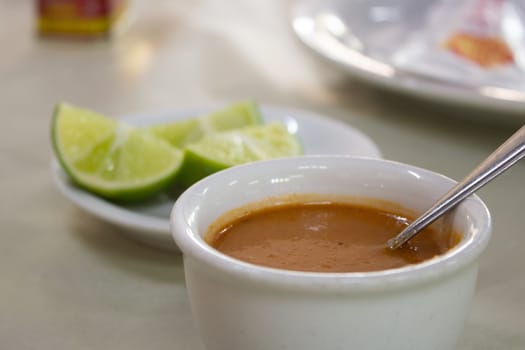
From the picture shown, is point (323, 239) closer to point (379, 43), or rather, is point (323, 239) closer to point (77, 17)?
point (379, 43)

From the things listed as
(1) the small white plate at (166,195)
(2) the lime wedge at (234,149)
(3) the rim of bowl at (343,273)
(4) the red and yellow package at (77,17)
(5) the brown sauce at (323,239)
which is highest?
(3) the rim of bowl at (343,273)

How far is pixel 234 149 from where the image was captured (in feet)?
3.29

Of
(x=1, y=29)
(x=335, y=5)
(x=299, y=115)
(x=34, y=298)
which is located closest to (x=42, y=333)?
(x=34, y=298)

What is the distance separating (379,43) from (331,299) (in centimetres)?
105

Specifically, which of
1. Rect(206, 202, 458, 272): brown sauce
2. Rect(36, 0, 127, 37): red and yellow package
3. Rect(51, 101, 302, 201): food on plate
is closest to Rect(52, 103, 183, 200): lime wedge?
Rect(51, 101, 302, 201): food on plate

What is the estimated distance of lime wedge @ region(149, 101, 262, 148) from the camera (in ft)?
3.70

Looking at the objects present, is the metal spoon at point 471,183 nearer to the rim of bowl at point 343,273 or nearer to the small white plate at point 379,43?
the rim of bowl at point 343,273

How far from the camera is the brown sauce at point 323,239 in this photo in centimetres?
69

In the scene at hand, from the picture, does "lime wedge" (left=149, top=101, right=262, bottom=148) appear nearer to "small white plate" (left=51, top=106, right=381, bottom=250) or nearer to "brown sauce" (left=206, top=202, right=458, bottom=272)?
"small white plate" (left=51, top=106, right=381, bottom=250)

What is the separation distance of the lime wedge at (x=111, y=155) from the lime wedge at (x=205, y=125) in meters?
0.03

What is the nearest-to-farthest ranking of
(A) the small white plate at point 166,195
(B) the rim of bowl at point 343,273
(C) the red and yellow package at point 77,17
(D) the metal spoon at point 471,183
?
(B) the rim of bowl at point 343,273, (D) the metal spoon at point 471,183, (A) the small white plate at point 166,195, (C) the red and yellow package at point 77,17

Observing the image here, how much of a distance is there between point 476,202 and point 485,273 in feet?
0.81

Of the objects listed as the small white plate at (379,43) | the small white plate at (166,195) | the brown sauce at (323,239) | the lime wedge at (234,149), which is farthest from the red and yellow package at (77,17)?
the brown sauce at (323,239)

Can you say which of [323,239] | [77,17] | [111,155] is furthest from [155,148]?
[77,17]
